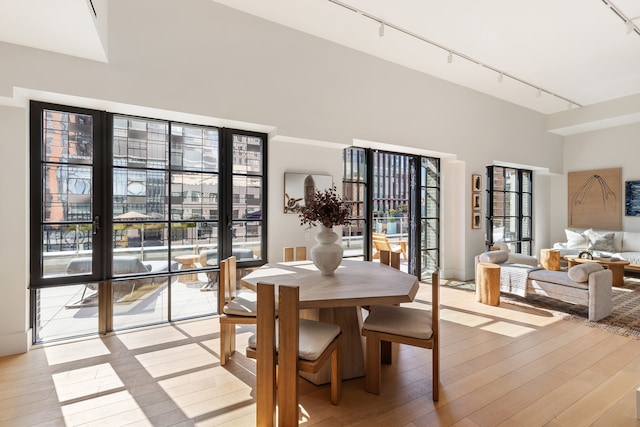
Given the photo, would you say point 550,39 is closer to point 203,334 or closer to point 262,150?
point 262,150

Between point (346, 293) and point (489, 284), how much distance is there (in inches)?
124

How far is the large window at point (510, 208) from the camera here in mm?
6512

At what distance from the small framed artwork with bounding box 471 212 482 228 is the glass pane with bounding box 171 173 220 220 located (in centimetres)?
451

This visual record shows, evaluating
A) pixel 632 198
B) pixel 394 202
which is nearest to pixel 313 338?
pixel 394 202

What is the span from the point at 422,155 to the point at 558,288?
113 inches

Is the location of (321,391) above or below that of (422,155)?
below

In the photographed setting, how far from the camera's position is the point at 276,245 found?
409cm

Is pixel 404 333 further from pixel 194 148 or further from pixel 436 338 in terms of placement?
pixel 194 148

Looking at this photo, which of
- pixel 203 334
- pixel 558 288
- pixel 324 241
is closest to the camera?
pixel 324 241

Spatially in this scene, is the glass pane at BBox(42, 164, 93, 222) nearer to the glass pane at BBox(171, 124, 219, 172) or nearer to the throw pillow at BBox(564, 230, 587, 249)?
the glass pane at BBox(171, 124, 219, 172)

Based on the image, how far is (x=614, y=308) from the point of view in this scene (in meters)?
4.22

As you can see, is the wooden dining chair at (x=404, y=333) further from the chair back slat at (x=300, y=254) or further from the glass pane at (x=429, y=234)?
the glass pane at (x=429, y=234)

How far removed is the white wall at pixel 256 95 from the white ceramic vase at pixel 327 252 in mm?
1597

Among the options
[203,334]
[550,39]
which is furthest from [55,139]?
[550,39]
